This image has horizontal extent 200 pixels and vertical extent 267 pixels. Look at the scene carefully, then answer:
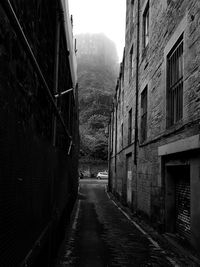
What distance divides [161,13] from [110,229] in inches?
A: 276

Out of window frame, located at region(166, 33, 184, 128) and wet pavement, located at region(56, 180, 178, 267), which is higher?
window frame, located at region(166, 33, 184, 128)

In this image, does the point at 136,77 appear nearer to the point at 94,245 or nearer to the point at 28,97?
the point at 94,245

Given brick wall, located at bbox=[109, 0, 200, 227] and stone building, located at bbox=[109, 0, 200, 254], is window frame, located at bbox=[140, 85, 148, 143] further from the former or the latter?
brick wall, located at bbox=[109, 0, 200, 227]

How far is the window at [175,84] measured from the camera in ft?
30.5

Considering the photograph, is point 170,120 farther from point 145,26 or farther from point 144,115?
point 145,26

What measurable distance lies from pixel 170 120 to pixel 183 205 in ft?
7.80

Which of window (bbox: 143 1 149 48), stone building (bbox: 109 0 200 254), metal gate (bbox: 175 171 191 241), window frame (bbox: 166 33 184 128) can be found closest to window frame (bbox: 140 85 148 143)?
stone building (bbox: 109 0 200 254)

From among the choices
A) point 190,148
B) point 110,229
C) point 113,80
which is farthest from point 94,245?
point 113,80

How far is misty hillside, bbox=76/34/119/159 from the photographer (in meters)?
68.3

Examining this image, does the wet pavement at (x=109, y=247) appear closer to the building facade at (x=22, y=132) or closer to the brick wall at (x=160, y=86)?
the brick wall at (x=160, y=86)

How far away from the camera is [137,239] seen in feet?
32.1

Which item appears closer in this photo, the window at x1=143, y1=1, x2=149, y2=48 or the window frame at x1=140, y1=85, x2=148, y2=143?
the window frame at x1=140, y1=85, x2=148, y2=143

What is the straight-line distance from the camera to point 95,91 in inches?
3457

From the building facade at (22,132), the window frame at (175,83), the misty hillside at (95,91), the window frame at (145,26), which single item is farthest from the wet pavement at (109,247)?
the misty hillside at (95,91)
